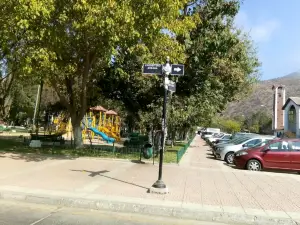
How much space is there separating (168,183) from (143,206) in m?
3.07

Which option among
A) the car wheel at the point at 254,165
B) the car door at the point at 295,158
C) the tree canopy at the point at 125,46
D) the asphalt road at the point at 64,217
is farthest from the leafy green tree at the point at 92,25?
the asphalt road at the point at 64,217

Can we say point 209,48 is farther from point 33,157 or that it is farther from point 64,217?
point 64,217

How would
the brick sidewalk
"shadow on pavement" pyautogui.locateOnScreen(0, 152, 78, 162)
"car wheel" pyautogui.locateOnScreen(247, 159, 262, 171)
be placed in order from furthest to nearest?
"car wheel" pyautogui.locateOnScreen(247, 159, 262, 171) → "shadow on pavement" pyautogui.locateOnScreen(0, 152, 78, 162) → the brick sidewalk

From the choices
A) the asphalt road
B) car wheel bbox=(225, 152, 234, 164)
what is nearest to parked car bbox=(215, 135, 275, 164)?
car wheel bbox=(225, 152, 234, 164)

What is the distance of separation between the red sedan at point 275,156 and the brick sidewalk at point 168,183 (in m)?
2.14

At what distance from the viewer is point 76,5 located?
1312 centimetres

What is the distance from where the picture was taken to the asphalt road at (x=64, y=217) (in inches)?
265

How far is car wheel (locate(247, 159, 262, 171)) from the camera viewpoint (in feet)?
53.5

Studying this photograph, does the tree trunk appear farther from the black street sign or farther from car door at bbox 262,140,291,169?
the black street sign

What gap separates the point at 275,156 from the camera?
16.1 meters

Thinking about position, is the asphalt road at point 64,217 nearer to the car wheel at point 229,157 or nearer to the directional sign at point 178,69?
the directional sign at point 178,69

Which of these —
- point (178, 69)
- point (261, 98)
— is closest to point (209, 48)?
point (178, 69)

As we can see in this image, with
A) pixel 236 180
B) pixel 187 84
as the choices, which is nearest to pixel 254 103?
pixel 187 84

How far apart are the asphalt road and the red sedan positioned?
376 inches
